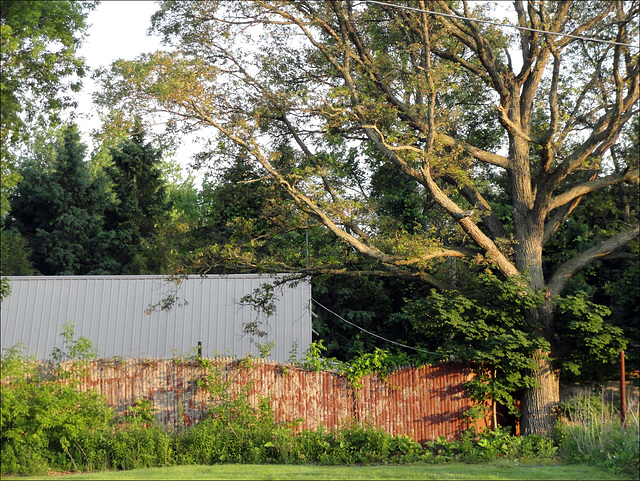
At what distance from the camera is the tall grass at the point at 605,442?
9133 mm


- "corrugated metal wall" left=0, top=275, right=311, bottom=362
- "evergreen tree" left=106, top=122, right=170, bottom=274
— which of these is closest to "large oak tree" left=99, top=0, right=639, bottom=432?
"corrugated metal wall" left=0, top=275, right=311, bottom=362

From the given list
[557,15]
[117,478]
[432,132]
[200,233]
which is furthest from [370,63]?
[117,478]

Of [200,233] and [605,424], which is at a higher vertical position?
[200,233]

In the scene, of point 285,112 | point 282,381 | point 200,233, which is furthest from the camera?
point 200,233

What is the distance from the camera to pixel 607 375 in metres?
14.5

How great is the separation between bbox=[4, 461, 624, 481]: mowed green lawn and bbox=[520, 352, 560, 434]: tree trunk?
391 cm

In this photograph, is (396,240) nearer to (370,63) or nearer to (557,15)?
(370,63)

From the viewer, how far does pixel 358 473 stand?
9.24m

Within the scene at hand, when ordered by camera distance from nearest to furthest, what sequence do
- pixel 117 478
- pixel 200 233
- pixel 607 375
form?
pixel 117 478, pixel 607 375, pixel 200 233

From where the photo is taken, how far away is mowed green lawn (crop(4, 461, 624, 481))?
28.9 ft

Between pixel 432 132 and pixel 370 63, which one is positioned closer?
pixel 432 132

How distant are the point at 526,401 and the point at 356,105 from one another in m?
7.44

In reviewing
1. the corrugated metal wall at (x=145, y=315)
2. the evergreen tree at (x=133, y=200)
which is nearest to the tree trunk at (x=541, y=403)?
the corrugated metal wall at (x=145, y=315)

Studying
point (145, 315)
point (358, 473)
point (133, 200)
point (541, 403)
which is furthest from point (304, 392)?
point (133, 200)
